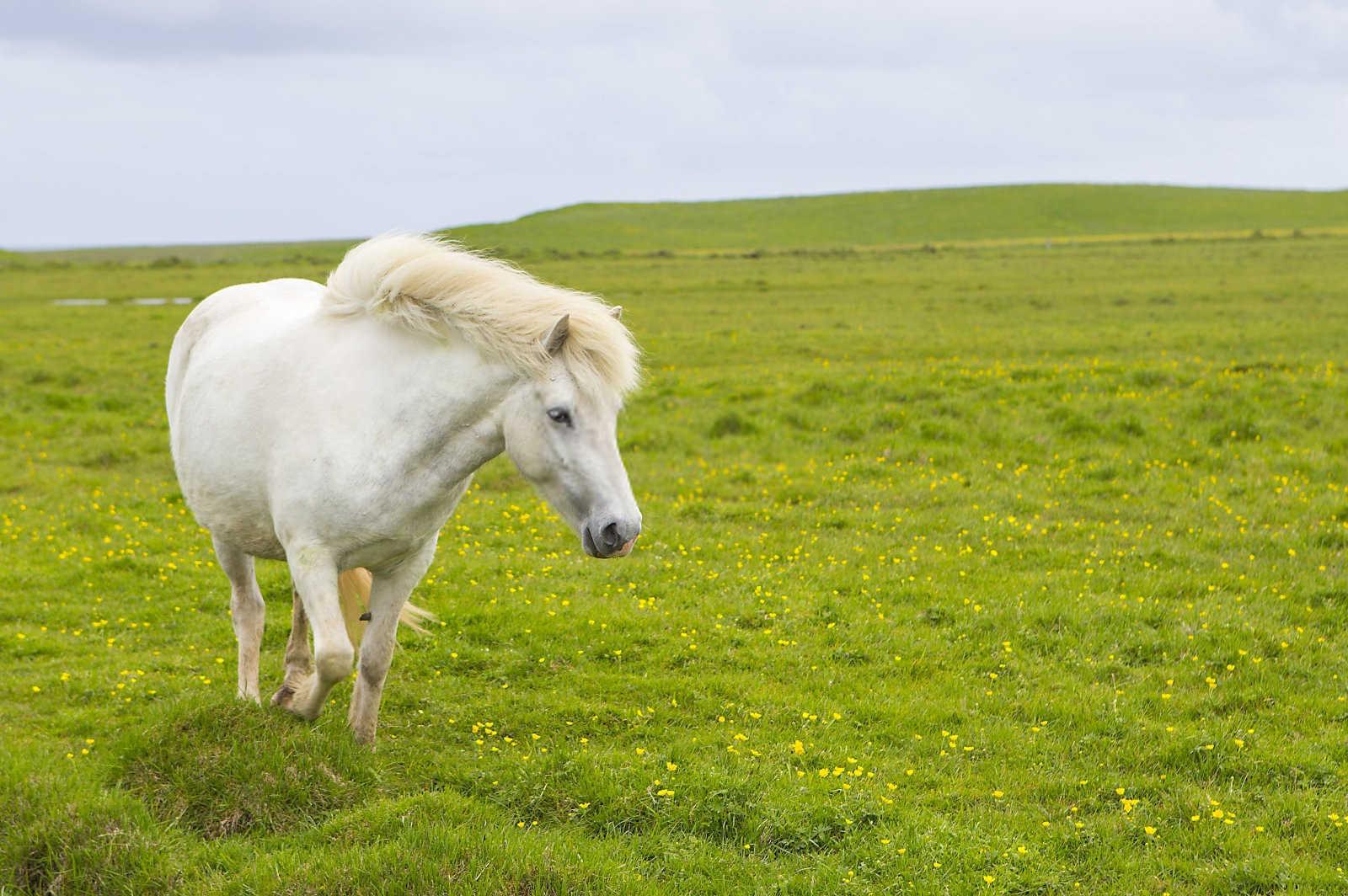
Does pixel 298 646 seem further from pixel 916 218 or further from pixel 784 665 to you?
pixel 916 218

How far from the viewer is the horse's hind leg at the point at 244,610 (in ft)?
23.1

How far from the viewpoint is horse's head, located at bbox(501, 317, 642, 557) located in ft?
17.0

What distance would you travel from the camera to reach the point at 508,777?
20.1 ft

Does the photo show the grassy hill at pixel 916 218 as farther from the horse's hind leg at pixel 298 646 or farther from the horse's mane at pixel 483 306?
the horse's mane at pixel 483 306

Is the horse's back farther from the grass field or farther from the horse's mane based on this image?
the grass field

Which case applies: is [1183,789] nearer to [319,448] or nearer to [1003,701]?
[1003,701]

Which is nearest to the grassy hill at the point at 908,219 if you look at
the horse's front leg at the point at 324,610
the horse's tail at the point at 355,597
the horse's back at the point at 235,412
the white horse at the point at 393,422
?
the horse's back at the point at 235,412

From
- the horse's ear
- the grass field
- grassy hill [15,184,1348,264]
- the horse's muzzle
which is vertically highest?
grassy hill [15,184,1348,264]

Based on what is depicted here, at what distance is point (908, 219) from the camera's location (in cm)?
10581

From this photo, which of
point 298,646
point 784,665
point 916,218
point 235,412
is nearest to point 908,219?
point 916,218

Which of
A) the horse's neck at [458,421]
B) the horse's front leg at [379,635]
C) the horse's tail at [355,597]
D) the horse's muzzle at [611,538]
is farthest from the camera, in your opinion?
the horse's tail at [355,597]

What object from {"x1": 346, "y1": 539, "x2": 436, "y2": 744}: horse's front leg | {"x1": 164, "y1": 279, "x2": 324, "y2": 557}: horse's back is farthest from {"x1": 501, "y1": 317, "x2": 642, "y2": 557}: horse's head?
{"x1": 164, "y1": 279, "x2": 324, "y2": 557}: horse's back

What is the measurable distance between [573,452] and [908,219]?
105 m

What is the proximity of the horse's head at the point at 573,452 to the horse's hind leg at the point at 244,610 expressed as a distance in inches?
103
